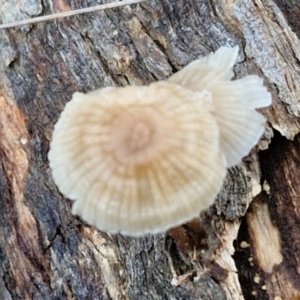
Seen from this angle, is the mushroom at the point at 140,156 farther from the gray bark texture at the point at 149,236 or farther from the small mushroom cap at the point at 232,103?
the gray bark texture at the point at 149,236

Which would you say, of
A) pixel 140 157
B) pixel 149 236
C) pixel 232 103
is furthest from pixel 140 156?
pixel 149 236

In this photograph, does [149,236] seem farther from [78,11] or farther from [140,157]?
[78,11]

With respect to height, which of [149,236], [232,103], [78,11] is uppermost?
[78,11]

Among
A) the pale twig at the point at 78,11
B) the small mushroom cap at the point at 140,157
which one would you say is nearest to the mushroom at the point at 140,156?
the small mushroom cap at the point at 140,157

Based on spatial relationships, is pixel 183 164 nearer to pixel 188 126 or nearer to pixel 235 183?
pixel 188 126

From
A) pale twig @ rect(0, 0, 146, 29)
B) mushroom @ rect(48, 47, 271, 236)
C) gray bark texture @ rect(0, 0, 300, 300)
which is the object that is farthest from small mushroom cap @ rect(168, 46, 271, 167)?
pale twig @ rect(0, 0, 146, 29)

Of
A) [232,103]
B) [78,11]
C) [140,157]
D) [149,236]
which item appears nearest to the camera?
[140,157]

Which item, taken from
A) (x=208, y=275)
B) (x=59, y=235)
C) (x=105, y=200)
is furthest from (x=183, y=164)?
(x=59, y=235)
